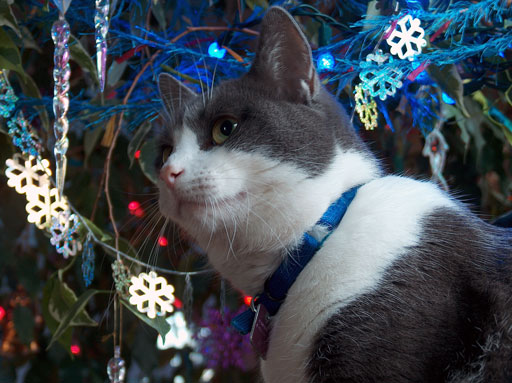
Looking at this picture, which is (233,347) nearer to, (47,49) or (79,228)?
(79,228)

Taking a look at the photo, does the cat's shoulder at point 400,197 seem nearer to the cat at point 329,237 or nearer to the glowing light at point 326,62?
the cat at point 329,237

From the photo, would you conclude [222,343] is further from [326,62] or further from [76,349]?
[326,62]

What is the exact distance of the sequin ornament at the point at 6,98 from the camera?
89 cm

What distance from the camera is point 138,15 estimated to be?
89 cm

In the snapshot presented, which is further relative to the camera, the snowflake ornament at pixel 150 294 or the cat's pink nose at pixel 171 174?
the snowflake ornament at pixel 150 294

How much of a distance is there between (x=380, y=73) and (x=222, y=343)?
871 millimetres


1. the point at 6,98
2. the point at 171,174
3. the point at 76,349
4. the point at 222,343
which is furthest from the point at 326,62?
the point at 76,349

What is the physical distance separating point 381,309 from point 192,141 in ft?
1.19

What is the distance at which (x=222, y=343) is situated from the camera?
4.46 ft

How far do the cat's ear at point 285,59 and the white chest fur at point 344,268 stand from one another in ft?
0.62

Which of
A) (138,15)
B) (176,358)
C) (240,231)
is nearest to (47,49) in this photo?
(138,15)

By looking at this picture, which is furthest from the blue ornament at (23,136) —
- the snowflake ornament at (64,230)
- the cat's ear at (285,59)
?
the cat's ear at (285,59)

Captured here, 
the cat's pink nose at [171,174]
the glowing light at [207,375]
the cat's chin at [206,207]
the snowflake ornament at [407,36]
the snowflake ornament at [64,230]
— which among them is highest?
the snowflake ornament at [407,36]

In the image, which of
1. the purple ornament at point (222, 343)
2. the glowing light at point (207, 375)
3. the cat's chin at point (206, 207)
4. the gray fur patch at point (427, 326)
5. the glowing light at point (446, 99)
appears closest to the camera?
the gray fur patch at point (427, 326)
